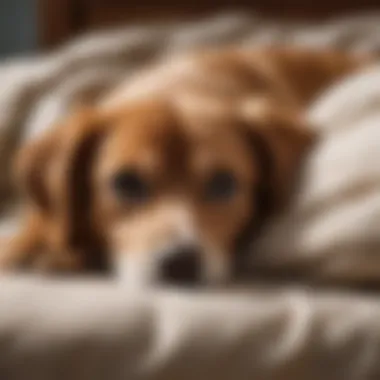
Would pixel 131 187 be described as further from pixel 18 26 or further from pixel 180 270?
pixel 18 26

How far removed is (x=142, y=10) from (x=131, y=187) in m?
1.11

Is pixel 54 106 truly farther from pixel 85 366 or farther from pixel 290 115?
pixel 85 366

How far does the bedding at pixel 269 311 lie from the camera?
0.83 m

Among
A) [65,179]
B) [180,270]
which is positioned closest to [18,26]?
[65,179]

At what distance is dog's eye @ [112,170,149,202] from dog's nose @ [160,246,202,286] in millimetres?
126

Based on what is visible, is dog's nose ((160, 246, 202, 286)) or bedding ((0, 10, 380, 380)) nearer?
bedding ((0, 10, 380, 380))

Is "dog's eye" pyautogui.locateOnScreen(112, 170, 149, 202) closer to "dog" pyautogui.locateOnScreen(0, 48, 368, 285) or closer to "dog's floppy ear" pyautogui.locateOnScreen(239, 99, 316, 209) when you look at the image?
"dog" pyautogui.locateOnScreen(0, 48, 368, 285)

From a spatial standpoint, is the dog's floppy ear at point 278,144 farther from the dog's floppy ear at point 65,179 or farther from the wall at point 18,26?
the wall at point 18,26

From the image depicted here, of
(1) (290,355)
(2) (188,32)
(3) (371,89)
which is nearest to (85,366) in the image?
(1) (290,355)

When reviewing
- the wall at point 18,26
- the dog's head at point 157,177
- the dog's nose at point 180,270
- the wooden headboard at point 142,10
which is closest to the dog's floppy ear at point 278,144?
the dog's head at point 157,177

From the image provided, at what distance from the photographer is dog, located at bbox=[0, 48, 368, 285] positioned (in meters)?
1.10

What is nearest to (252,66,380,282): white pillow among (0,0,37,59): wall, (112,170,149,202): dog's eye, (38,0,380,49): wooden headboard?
(112,170,149,202): dog's eye

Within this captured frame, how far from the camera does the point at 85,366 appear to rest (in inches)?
32.5

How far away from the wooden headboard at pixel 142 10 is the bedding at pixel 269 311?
901mm
